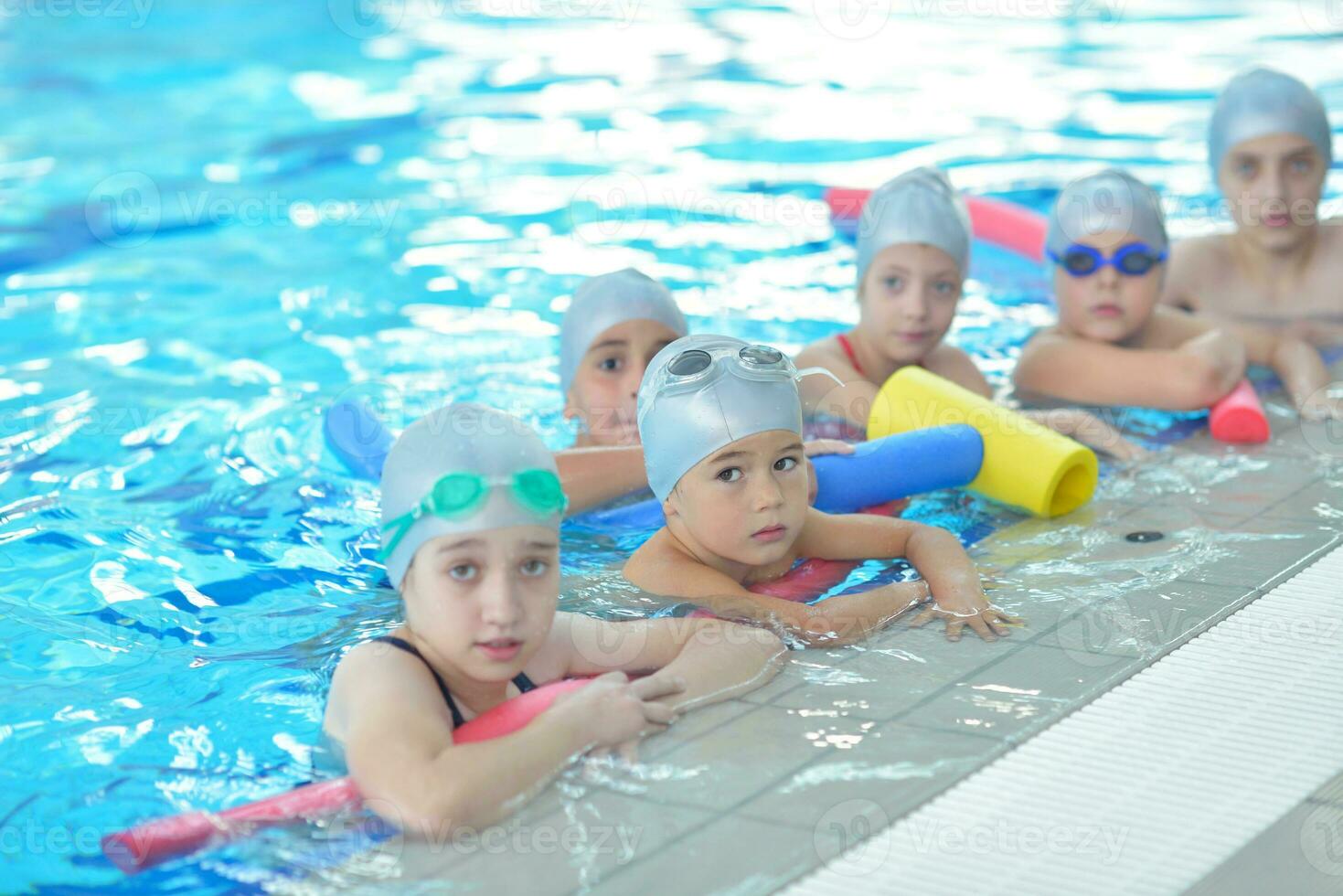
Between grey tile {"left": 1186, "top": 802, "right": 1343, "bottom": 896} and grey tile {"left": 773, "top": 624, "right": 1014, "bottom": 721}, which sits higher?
grey tile {"left": 773, "top": 624, "right": 1014, "bottom": 721}

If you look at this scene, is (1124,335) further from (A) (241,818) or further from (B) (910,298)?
(A) (241,818)

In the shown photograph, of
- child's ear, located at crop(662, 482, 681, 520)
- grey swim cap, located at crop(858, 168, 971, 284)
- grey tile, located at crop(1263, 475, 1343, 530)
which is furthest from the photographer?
grey swim cap, located at crop(858, 168, 971, 284)

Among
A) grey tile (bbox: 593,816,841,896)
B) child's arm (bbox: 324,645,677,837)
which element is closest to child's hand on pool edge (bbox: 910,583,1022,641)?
child's arm (bbox: 324,645,677,837)

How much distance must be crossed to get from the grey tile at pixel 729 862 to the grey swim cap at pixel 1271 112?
4.77m

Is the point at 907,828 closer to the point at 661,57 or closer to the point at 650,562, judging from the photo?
the point at 650,562

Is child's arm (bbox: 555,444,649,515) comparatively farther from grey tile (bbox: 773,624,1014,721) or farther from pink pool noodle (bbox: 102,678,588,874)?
pink pool noodle (bbox: 102,678,588,874)

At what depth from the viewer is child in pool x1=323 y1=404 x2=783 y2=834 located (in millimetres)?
2943

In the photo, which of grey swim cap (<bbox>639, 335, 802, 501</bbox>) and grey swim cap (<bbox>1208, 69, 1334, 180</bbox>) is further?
grey swim cap (<bbox>1208, 69, 1334, 180</bbox>)

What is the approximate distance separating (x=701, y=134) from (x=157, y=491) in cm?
719

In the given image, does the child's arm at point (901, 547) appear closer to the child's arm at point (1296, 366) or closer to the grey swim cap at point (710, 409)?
the grey swim cap at point (710, 409)

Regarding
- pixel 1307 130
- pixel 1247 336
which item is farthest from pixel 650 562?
pixel 1307 130

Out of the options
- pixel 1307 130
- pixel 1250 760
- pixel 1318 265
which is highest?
pixel 1307 130

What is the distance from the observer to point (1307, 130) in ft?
21.1

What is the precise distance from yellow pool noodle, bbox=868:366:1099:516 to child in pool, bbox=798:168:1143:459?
374 mm
